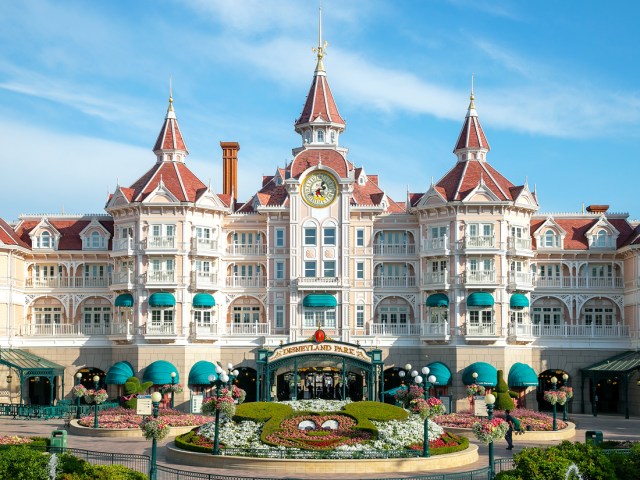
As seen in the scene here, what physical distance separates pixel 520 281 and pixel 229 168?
2320 centimetres

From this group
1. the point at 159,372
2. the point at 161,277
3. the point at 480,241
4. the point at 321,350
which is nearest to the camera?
the point at 321,350

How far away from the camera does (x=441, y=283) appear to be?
2650 inches

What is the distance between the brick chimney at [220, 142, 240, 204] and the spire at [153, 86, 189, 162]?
3595 millimetres

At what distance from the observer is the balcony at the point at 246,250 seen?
70.8 m

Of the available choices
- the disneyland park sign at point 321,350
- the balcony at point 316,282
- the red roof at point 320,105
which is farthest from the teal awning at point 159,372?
the red roof at point 320,105

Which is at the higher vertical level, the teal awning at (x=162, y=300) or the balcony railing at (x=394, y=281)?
the balcony railing at (x=394, y=281)

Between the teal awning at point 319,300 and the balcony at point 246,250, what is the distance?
514 centimetres

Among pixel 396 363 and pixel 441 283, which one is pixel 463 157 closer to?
pixel 441 283

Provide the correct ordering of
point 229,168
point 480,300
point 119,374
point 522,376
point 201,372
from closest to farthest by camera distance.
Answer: point 522,376, point 119,374, point 201,372, point 480,300, point 229,168

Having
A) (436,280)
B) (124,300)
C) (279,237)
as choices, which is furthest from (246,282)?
(436,280)

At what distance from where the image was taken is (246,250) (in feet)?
233

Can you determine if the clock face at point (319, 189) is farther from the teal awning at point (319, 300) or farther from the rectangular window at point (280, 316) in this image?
the rectangular window at point (280, 316)

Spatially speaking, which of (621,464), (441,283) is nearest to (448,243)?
(441,283)

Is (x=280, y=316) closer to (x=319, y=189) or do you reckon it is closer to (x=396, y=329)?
(x=396, y=329)
